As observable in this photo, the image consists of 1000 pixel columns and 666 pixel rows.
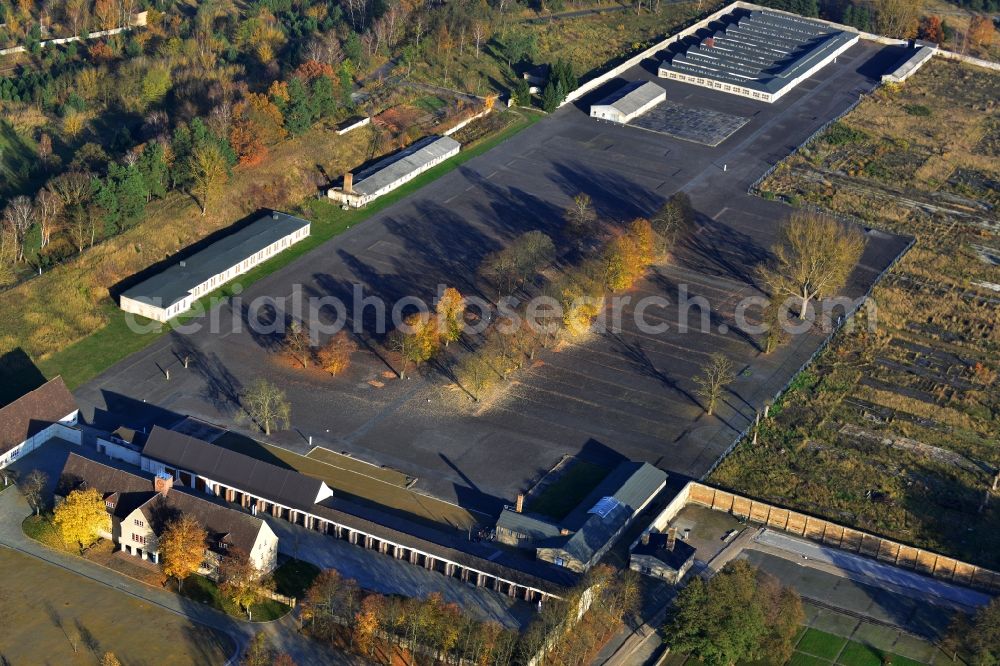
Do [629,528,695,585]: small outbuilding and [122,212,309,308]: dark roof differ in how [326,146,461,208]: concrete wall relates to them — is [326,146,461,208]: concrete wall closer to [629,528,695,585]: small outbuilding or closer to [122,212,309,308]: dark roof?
[122,212,309,308]: dark roof

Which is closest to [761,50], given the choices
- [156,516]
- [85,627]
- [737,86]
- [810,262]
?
[737,86]

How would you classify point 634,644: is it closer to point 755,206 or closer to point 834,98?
point 755,206

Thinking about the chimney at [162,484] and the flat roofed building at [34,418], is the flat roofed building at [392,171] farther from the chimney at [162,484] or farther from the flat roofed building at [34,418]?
the chimney at [162,484]

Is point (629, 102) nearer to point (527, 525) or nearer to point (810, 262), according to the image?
point (810, 262)

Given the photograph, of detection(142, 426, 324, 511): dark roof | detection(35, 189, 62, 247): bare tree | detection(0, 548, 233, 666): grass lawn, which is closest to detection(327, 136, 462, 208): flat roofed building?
detection(35, 189, 62, 247): bare tree

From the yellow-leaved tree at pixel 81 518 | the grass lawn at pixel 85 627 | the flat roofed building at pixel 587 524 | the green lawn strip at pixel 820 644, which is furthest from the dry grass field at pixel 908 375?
the yellow-leaved tree at pixel 81 518

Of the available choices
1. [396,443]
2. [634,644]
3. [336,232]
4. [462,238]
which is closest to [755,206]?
[462,238]
